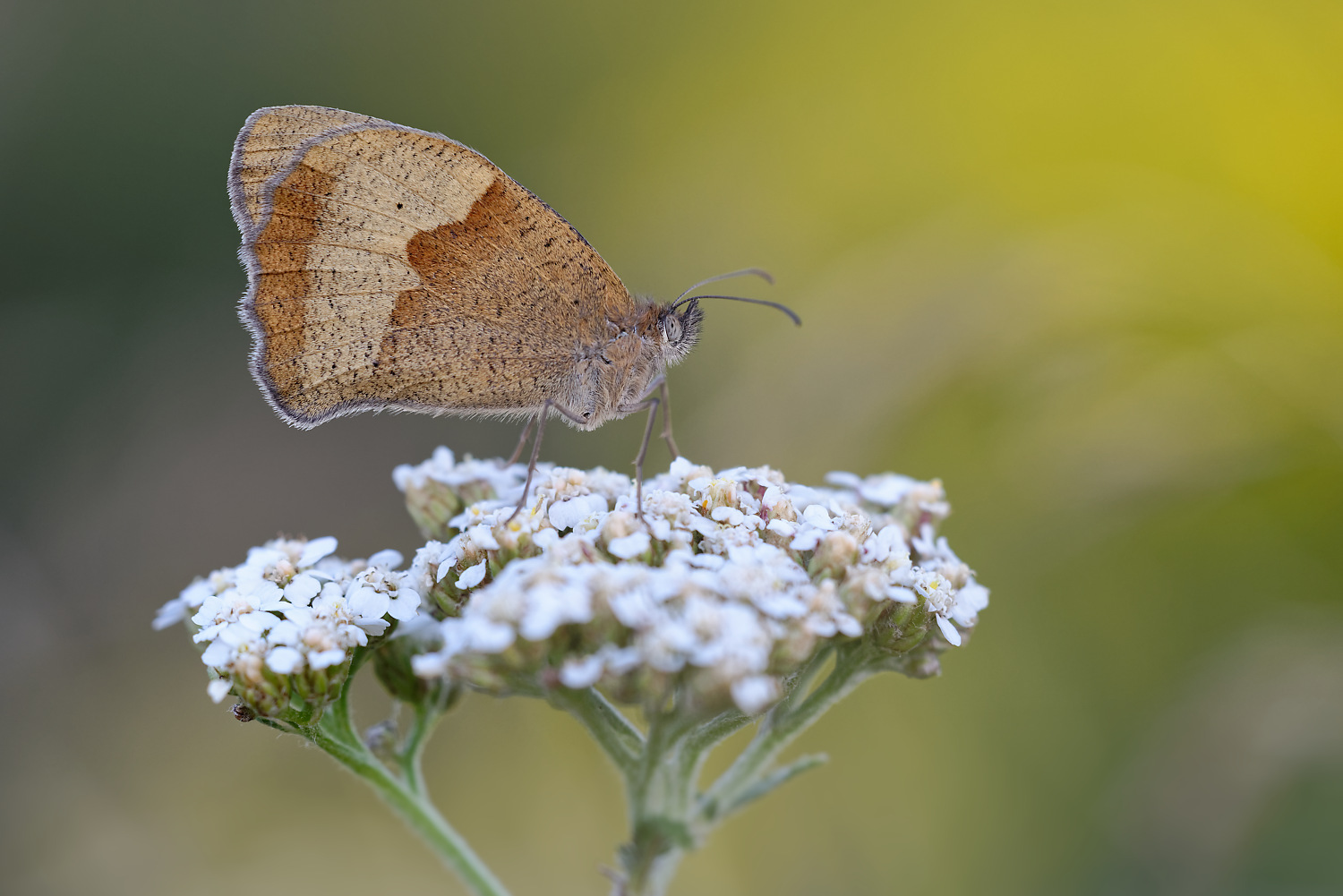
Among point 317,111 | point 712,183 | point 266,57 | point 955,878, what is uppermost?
point 266,57

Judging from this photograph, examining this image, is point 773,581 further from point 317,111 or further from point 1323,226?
point 1323,226

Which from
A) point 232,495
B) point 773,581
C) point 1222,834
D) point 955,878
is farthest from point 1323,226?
point 232,495

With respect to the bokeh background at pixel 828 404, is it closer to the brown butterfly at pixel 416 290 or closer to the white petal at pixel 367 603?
the brown butterfly at pixel 416 290

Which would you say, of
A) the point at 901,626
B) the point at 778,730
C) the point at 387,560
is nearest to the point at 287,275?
the point at 387,560

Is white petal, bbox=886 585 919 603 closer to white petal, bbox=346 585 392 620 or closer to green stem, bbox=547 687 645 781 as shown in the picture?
green stem, bbox=547 687 645 781

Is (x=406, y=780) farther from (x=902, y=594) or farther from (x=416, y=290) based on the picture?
(x=416, y=290)
